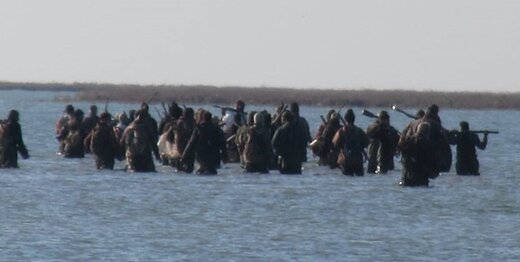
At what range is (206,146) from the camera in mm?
34219

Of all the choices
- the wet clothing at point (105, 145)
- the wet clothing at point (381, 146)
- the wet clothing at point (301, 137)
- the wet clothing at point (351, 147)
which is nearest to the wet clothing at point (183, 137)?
the wet clothing at point (105, 145)

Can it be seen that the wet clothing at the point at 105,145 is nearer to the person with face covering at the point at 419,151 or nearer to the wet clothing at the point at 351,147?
the wet clothing at the point at 351,147

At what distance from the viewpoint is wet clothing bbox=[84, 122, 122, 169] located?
1417 inches

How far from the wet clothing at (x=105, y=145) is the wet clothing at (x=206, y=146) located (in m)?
1.59

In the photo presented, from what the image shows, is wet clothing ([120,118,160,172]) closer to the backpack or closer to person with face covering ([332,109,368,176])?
the backpack

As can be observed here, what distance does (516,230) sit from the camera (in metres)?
26.1

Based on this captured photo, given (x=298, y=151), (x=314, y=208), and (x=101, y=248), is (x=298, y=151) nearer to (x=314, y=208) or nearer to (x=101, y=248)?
(x=314, y=208)

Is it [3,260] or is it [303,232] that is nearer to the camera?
[3,260]

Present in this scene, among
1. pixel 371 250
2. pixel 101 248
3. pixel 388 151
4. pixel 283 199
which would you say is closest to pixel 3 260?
pixel 101 248

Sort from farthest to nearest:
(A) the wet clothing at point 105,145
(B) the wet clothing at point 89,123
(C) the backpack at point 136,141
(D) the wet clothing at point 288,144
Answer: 1. (B) the wet clothing at point 89,123
2. (A) the wet clothing at point 105,145
3. (D) the wet clothing at point 288,144
4. (C) the backpack at point 136,141

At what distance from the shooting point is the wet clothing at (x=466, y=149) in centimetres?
3556

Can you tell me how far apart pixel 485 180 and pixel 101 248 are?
43.6 feet

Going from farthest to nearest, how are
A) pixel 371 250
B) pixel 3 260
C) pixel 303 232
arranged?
pixel 303 232
pixel 371 250
pixel 3 260

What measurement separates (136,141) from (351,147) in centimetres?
327
